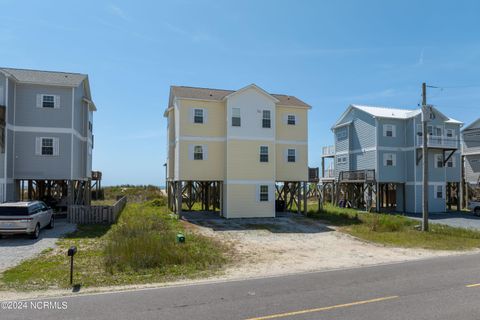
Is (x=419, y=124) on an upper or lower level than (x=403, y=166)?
upper

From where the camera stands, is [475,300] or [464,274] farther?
[464,274]

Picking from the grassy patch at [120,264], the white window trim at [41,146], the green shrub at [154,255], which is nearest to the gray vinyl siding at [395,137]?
the grassy patch at [120,264]

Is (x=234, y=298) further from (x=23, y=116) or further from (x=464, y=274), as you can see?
(x=23, y=116)

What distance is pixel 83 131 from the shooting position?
2886 centimetres

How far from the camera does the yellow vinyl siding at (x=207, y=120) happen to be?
27109mm

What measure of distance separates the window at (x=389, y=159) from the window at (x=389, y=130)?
6.74 feet

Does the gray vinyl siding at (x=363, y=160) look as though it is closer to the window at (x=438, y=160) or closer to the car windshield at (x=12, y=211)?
the window at (x=438, y=160)

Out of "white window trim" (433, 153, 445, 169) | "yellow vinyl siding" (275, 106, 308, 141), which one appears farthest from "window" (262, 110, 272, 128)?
"white window trim" (433, 153, 445, 169)

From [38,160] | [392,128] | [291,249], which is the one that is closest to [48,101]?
[38,160]

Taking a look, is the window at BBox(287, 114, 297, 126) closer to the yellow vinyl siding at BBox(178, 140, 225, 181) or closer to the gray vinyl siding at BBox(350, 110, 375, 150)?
the yellow vinyl siding at BBox(178, 140, 225, 181)

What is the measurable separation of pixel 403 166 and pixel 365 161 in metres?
3.82

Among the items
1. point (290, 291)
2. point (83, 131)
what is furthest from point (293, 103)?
point (290, 291)

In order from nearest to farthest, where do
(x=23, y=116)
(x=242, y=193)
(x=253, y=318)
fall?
1. (x=253, y=318)
2. (x=23, y=116)
3. (x=242, y=193)

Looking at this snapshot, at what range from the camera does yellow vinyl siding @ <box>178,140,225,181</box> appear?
2703 cm
